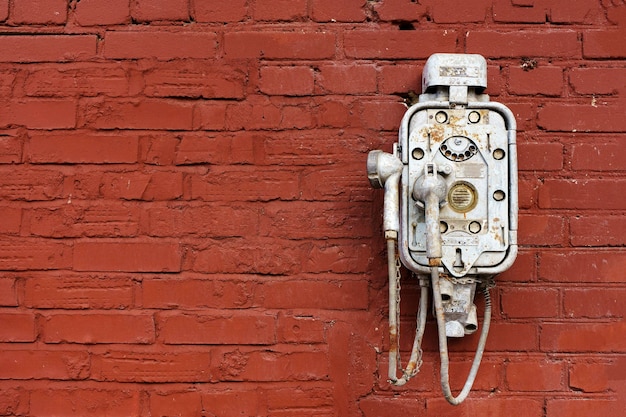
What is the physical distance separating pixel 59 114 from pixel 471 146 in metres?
1.09

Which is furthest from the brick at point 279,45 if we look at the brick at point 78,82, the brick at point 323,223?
the brick at point 323,223

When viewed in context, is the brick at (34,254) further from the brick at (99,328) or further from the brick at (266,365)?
the brick at (266,365)

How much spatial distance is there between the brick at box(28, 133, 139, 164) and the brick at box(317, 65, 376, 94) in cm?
53

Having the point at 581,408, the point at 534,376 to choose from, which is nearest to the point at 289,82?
the point at 534,376

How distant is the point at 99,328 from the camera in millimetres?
1671

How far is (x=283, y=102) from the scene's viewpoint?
1.71 meters

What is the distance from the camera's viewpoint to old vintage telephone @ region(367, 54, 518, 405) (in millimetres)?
1499

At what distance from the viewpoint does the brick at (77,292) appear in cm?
167

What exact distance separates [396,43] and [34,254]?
3.70 ft

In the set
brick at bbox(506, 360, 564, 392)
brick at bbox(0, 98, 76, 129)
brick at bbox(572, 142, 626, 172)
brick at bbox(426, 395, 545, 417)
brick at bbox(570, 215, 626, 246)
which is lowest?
brick at bbox(426, 395, 545, 417)

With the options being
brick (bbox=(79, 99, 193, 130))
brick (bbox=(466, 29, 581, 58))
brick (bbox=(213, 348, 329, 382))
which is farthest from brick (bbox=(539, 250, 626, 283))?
brick (bbox=(79, 99, 193, 130))

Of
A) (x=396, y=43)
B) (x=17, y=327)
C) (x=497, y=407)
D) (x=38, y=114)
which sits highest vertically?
(x=396, y=43)

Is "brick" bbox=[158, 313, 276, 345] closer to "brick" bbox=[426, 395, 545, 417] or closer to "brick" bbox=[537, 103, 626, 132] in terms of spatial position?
"brick" bbox=[426, 395, 545, 417]

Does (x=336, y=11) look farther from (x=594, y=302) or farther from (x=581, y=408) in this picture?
(x=581, y=408)
